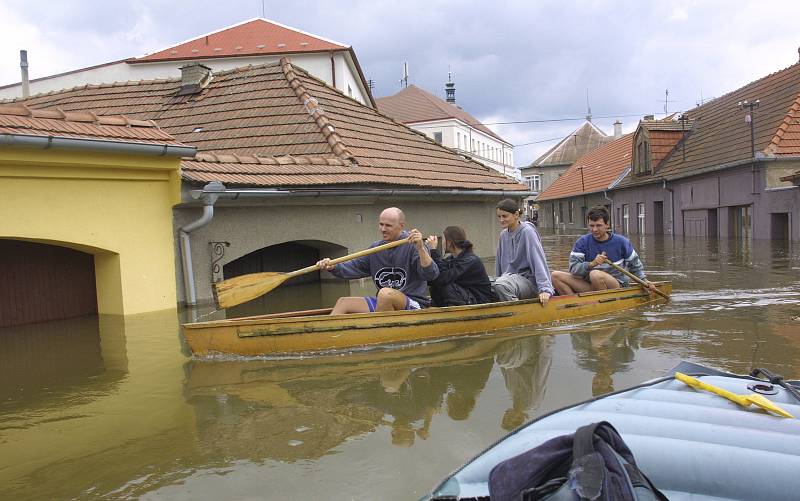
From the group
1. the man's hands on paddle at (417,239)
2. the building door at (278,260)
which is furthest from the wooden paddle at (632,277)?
the building door at (278,260)

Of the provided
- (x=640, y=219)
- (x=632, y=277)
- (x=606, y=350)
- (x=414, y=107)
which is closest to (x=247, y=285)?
(x=606, y=350)

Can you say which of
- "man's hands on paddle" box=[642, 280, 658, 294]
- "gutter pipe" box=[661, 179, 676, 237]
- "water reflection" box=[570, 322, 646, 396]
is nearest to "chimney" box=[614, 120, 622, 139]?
"gutter pipe" box=[661, 179, 676, 237]

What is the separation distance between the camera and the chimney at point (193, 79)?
687 inches

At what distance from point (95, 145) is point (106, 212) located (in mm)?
1125

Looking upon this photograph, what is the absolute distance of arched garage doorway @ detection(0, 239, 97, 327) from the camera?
31.9ft

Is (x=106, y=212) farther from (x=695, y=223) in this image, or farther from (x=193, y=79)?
(x=695, y=223)

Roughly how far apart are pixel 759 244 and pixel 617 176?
17186 mm

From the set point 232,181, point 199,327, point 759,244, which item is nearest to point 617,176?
point 759,244

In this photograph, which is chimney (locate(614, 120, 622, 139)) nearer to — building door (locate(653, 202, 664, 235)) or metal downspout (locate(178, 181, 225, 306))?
building door (locate(653, 202, 664, 235))

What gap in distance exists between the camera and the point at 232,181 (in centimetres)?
1095

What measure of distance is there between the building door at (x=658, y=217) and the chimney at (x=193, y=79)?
24.0m

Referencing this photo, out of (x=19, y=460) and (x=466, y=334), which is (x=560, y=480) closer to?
(x=19, y=460)

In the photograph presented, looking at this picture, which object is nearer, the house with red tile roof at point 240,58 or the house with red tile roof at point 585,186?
the house with red tile roof at point 240,58

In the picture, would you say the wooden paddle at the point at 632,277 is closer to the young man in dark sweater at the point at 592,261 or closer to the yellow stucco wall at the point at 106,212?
the young man in dark sweater at the point at 592,261
